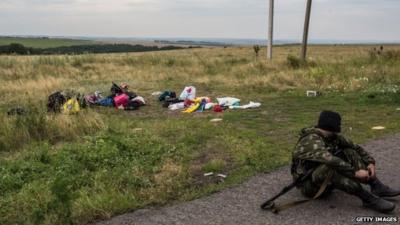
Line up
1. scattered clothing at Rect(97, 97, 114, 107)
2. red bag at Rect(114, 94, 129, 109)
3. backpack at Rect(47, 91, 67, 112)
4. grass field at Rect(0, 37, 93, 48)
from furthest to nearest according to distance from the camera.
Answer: grass field at Rect(0, 37, 93, 48) → scattered clothing at Rect(97, 97, 114, 107) → red bag at Rect(114, 94, 129, 109) → backpack at Rect(47, 91, 67, 112)

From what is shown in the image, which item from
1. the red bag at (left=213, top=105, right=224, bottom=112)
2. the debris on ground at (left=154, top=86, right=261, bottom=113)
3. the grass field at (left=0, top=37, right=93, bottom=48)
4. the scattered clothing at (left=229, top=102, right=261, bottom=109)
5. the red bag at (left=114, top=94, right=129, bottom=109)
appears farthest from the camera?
the grass field at (left=0, top=37, right=93, bottom=48)

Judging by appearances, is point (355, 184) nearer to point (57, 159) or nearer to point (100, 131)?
point (57, 159)

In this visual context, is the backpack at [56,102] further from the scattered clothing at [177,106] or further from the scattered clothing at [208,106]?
the scattered clothing at [208,106]

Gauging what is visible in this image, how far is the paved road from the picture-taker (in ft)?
16.8

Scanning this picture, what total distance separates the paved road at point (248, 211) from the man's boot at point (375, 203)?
0.22 feet

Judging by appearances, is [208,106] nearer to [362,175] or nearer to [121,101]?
[121,101]

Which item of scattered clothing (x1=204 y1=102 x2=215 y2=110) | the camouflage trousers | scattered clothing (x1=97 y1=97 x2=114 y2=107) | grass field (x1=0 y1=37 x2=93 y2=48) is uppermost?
the camouflage trousers

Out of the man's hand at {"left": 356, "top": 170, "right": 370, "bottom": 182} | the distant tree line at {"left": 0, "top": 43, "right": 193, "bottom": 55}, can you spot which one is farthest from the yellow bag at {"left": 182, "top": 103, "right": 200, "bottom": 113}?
the distant tree line at {"left": 0, "top": 43, "right": 193, "bottom": 55}

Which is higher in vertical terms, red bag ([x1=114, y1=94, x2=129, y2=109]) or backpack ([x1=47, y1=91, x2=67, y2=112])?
backpack ([x1=47, y1=91, x2=67, y2=112])

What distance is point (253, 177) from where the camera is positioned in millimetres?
6723

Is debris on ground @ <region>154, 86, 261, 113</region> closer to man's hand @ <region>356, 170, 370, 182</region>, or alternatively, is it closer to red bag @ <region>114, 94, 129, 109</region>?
red bag @ <region>114, 94, 129, 109</region>

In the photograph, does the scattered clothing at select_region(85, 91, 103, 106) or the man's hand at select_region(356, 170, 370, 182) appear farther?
the scattered clothing at select_region(85, 91, 103, 106)

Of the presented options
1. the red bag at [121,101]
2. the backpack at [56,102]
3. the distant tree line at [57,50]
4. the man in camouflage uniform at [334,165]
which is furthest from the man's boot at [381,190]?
the distant tree line at [57,50]

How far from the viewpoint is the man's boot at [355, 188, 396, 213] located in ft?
16.8
